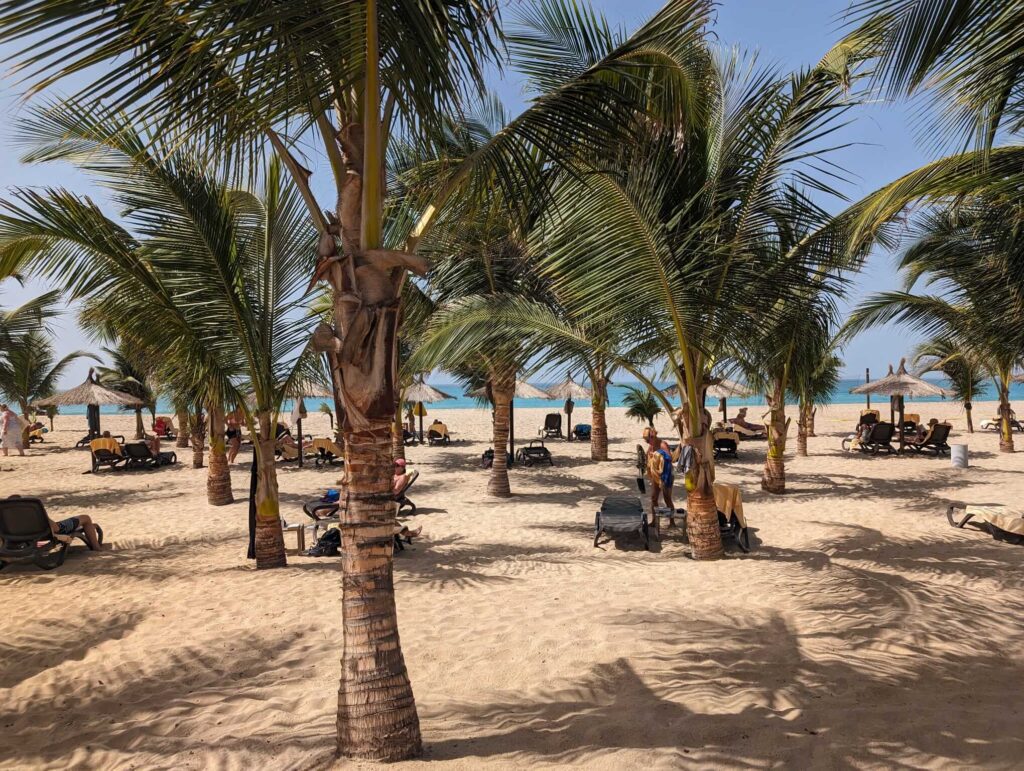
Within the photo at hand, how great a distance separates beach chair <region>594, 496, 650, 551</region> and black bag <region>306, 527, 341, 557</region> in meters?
2.94

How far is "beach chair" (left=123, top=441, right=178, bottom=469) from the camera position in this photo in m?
14.9

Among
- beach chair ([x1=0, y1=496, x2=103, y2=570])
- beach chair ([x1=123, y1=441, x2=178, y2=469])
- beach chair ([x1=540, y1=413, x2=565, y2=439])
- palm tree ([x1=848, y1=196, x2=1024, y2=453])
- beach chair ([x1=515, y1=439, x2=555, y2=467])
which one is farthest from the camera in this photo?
beach chair ([x1=540, y1=413, x2=565, y2=439])

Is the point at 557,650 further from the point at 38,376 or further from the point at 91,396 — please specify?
the point at 38,376

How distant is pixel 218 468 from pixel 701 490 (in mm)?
7679

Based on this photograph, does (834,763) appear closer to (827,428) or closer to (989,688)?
(989,688)

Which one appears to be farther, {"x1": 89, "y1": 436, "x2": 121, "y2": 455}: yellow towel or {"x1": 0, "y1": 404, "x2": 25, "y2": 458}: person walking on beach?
{"x1": 0, "y1": 404, "x2": 25, "y2": 458}: person walking on beach

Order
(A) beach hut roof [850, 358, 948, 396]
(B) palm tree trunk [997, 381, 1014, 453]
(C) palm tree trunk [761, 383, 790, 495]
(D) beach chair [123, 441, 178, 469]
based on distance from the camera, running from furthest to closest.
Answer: (A) beach hut roof [850, 358, 948, 396], (B) palm tree trunk [997, 381, 1014, 453], (D) beach chair [123, 441, 178, 469], (C) palm tree trunk [761, 383, 790, 495]

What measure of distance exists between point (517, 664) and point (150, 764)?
2016 millimetres

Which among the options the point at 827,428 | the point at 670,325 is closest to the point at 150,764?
the point at 670,325

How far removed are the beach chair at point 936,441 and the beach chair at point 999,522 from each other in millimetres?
8836

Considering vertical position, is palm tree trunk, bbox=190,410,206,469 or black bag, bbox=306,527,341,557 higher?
palm tree trunk, bbox=190,410,206,469

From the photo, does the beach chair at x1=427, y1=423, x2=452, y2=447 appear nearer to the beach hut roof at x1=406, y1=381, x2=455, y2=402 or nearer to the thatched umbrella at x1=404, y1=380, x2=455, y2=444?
the thatched umbrella at x1=404, y1=380, x2=455, y2=444

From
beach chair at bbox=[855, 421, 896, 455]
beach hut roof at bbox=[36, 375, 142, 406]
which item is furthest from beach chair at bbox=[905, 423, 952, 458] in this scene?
beach hut roof at bbox=[36, 375, 142, 406]

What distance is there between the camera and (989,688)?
3590mm
